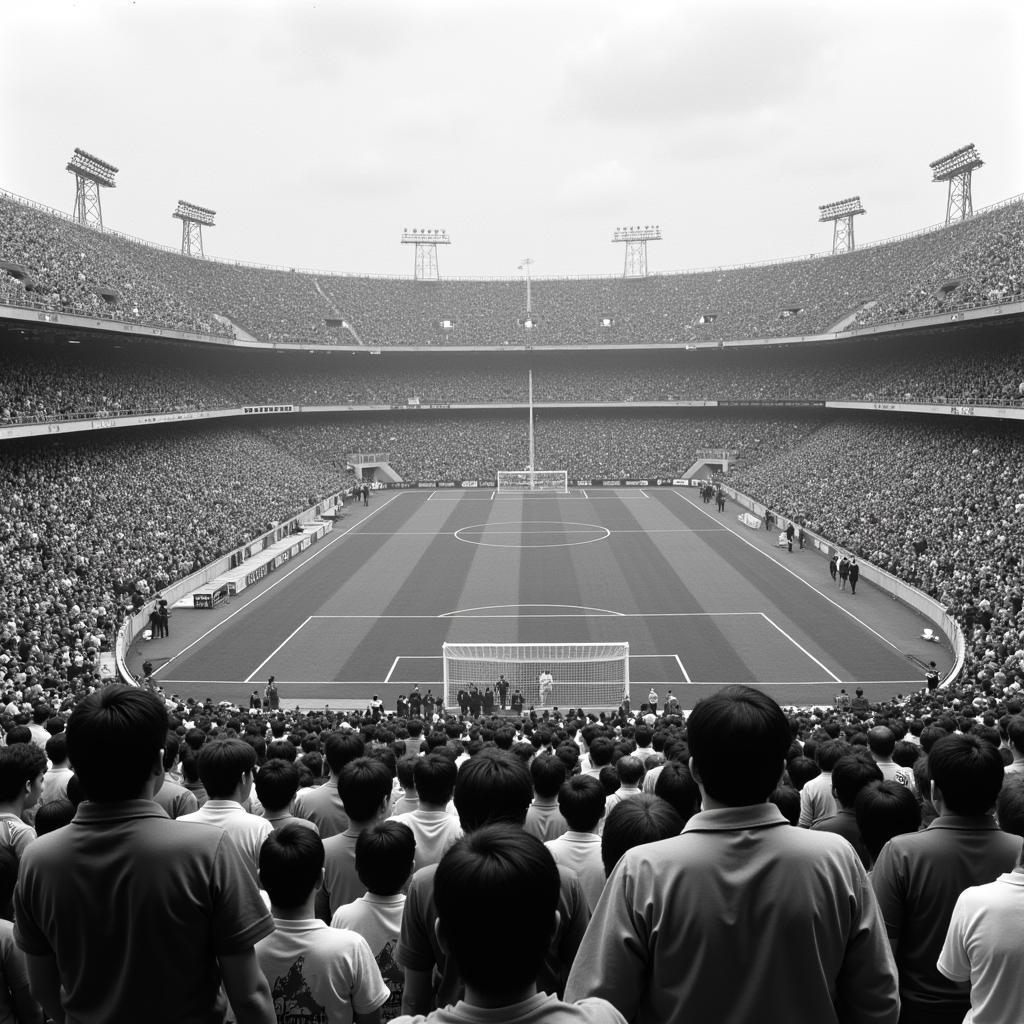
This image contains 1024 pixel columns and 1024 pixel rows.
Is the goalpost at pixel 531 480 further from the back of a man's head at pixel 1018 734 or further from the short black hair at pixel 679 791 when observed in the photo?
the short black hair at pixel 679 791

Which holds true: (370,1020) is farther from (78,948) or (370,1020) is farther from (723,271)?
(723,271)

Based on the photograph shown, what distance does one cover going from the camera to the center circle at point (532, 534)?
53.8 meters

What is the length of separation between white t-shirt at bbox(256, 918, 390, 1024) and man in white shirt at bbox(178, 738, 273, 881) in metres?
2.06

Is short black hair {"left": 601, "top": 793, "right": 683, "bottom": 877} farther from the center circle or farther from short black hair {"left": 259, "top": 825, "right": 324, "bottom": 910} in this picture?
the center circle

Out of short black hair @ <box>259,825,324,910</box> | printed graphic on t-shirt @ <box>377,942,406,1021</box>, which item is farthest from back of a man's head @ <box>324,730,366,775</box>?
short black hair @ <box>259,825,324,910</box>

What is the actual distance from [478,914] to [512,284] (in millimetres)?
107185

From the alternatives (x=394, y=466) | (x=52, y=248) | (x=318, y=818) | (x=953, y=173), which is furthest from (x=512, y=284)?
(x=318, y=818)

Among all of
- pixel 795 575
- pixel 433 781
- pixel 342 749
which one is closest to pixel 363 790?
pixel 433 781

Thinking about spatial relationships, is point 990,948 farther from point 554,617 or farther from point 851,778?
point 554,617

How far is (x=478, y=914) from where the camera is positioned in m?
2.83

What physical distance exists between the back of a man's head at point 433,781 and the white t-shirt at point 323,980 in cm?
234

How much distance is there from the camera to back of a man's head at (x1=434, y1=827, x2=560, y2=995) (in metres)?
2.79

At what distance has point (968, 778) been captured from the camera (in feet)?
15.8

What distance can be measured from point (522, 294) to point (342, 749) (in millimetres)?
98681
